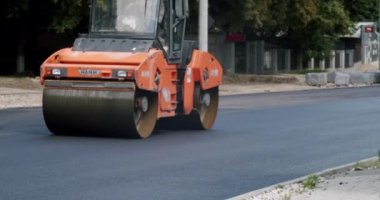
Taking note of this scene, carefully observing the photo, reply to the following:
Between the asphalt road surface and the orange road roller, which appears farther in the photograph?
the orange road roller

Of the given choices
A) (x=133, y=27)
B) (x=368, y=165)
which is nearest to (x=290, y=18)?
(x=133, y=27)

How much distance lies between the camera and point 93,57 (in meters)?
17.2

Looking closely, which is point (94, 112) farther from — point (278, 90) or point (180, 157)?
point (278, 90)

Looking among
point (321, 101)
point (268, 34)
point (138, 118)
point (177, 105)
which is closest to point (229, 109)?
point (321, 101)

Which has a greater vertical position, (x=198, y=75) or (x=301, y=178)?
(x=198, y=75)

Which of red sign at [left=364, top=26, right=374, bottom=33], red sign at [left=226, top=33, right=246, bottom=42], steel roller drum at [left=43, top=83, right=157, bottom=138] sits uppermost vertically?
red sign at [left=364, top=26, right=374, bottom=33]

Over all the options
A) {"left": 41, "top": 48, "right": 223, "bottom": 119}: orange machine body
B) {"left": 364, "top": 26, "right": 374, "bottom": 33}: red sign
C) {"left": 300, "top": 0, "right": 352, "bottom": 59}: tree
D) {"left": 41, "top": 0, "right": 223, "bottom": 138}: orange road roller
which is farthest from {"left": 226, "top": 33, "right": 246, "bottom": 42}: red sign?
{"left": 41, "top": 48, "right": 223, "bottom": 119}: orange machine body

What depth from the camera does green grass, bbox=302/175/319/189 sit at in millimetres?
11012

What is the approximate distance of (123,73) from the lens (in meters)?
16.8

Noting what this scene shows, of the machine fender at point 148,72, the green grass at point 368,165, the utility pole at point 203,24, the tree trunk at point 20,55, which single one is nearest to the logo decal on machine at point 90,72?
the machine fender at point 148,72

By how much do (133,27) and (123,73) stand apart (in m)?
1.67

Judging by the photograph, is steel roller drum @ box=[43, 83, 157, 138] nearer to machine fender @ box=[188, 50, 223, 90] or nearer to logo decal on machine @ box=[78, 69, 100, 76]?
logo decal on machine @ box=[78, 69, 100, 76]

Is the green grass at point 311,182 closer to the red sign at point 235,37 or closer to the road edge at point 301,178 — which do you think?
the road edge at point 301,178

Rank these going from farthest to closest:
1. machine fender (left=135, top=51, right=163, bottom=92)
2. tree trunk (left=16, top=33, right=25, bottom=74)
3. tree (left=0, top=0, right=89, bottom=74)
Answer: tree trunk (left=16, top=33, right=25, bottom=74) < tree (left=0, top=0, right=89, bottom=74) < machine fender (left=135, top=51, right=163, bottom=92)
